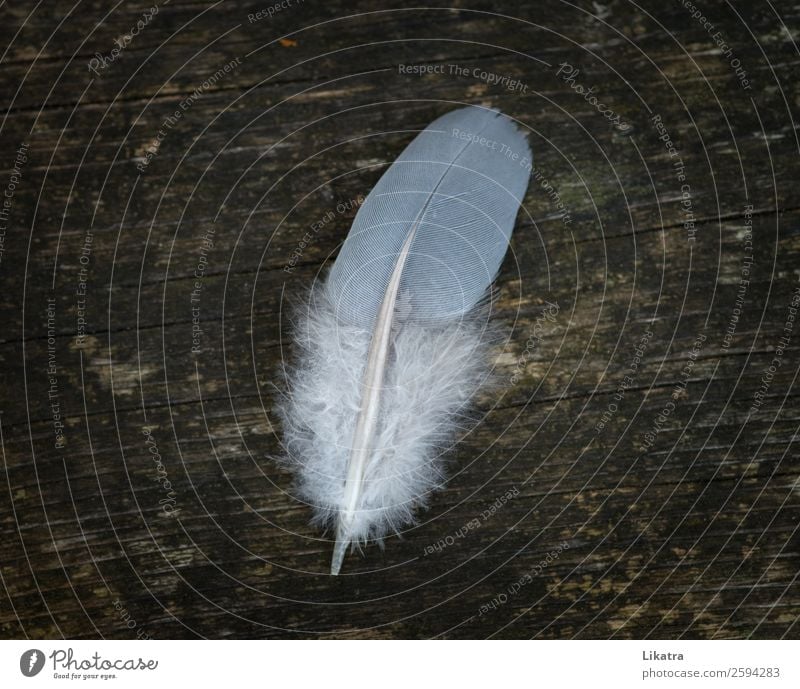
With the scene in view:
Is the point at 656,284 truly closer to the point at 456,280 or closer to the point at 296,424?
the point at 456,280

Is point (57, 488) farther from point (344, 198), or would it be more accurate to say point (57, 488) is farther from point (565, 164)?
point (565, 164)

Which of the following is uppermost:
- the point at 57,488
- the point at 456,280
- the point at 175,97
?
the point at 175,97

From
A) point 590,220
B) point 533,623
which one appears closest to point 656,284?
point 590,220

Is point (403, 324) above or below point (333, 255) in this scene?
below

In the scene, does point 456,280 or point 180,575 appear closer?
point 456,280

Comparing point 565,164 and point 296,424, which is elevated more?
point 565,164
